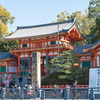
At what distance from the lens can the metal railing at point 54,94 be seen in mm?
19153

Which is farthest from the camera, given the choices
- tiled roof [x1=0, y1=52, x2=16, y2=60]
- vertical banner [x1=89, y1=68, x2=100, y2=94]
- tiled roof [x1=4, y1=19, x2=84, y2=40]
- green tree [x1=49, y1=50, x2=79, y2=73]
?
tiled roof [x1=0, y1=52, x2=16, y2=60]

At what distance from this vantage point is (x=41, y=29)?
177 feet

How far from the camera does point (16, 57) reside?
178ft

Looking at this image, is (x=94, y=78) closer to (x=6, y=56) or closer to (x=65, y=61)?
(x=65, y=61)

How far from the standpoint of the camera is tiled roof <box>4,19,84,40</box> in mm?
50266

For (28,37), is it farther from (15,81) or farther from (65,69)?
(65,69)

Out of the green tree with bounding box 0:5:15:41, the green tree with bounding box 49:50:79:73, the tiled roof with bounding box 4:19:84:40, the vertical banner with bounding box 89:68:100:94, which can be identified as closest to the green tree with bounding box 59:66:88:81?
the green tree with bounding box 49:50:79:73

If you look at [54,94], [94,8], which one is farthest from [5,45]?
[54,94]

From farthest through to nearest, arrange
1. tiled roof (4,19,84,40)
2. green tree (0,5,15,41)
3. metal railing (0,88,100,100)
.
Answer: green tree (0,5,15,41), tiled roof (4,19,84,40), metal railing (0,88,100,100)

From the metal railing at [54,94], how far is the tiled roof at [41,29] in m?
27.4

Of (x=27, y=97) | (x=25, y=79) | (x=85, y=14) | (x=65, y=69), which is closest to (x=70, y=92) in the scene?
(x=27, y=97)

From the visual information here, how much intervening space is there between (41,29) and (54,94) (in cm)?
3470

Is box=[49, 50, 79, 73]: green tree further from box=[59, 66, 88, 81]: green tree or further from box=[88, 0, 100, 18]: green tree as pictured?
box=[88, 0, 100, 18]: green tree

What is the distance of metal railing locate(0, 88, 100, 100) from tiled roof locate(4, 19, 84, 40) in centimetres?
2739
